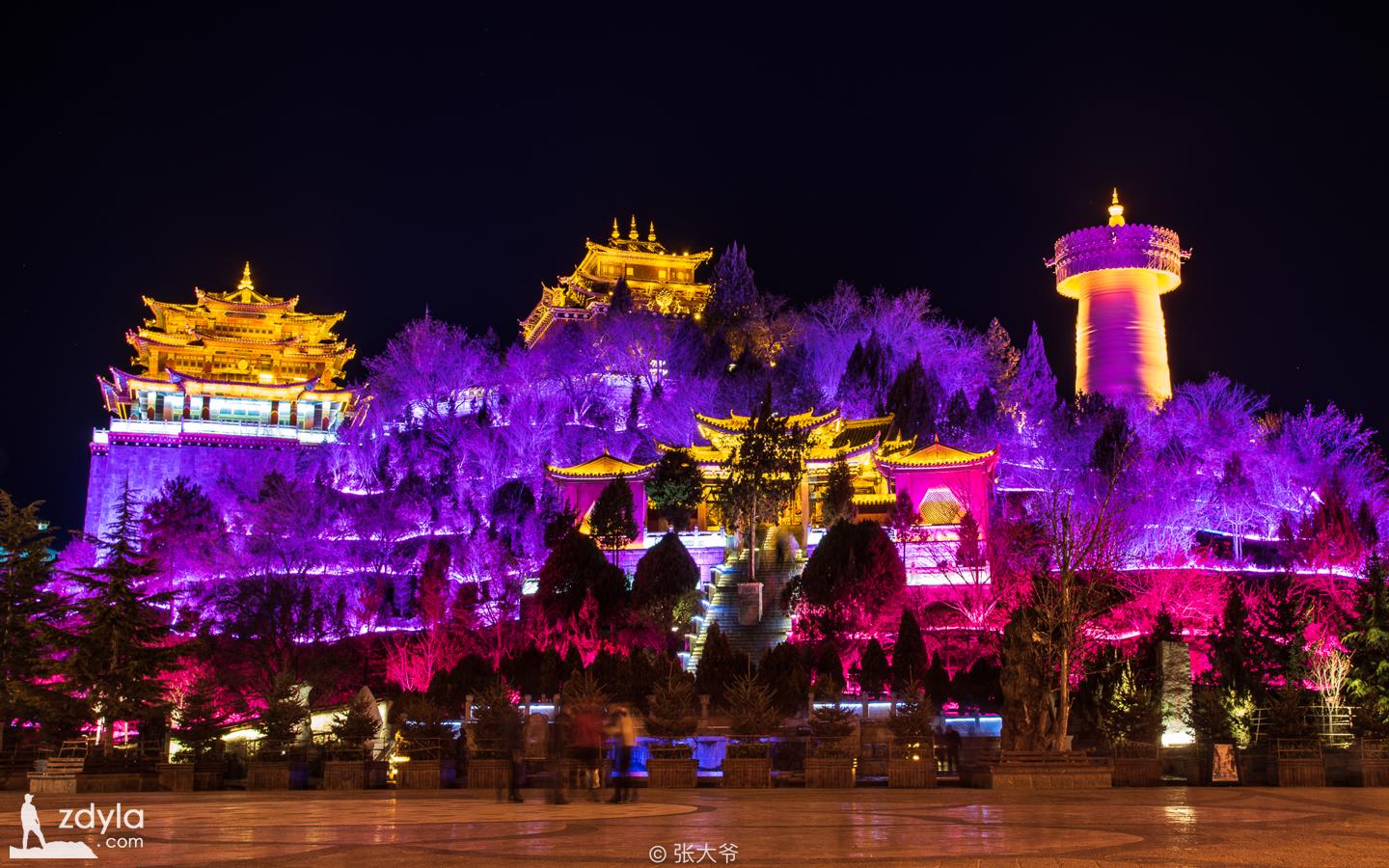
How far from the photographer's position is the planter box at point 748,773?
1659 centimetres

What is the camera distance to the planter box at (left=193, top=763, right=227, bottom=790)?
59.2ft

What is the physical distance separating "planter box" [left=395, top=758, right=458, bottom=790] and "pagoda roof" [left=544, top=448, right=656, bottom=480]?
25506 millimetres

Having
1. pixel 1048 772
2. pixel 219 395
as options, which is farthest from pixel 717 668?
pixel 219 395

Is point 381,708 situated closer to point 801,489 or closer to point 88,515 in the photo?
point 801,489

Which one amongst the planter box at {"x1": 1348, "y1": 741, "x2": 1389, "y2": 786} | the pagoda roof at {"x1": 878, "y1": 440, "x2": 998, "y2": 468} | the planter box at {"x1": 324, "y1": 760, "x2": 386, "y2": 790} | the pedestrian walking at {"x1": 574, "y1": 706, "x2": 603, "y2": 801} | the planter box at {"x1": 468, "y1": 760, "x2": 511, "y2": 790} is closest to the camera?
the pedestrian walking at {"x1": 574, "y1": 706, "x2": 603, "y2": 801}

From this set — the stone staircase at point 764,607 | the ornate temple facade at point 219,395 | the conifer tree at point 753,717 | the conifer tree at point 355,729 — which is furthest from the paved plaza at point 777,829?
the ornate temple facade at point 219,395

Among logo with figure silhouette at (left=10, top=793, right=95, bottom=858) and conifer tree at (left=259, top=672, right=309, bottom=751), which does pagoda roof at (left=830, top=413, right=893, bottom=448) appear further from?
logo with figure silhouette at (left=10, top=793, right=95, bottom=858)

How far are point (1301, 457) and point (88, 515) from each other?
4412 centimetres

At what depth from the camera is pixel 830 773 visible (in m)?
16.4

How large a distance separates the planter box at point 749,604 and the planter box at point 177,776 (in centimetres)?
1936

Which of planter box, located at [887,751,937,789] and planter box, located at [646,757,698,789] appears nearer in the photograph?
planter box, located at [887,751,937,789]

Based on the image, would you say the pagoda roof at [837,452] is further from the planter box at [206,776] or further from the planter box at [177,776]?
the planter box at [177,776]

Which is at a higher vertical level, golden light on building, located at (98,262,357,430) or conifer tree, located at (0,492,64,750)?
golden light on building, located at (98,262,357,430)

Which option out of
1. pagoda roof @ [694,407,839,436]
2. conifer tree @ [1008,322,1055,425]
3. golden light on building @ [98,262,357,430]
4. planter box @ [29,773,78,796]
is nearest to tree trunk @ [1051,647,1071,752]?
planter box @ [29,773,78,796]
